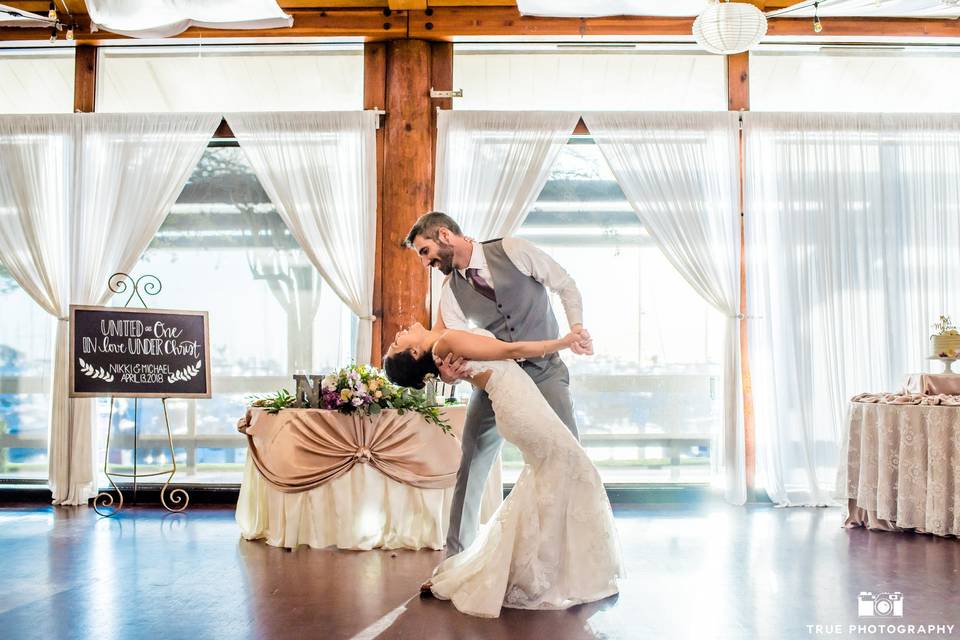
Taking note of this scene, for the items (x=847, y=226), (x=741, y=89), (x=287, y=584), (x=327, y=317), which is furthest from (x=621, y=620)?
(x=741, y=89)

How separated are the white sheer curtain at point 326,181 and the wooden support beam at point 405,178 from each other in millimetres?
118

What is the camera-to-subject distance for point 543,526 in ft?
10.3

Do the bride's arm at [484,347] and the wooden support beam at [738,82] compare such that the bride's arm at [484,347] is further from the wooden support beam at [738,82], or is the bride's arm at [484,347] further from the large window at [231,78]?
the wooden support beam at [738,82]

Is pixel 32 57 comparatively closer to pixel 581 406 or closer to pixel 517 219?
pixel 517 219

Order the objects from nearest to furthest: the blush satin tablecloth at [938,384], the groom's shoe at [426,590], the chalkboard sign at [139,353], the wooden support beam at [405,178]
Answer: the groom's shoe at [426,590] → the blush satin tablecloth at [938,384] → the chalkboard sign at [139,353] → the wooden support beam at [405,178]

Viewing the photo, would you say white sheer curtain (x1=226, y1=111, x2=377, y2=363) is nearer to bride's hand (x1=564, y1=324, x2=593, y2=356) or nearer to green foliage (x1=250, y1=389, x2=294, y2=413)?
green foliage (x1=250, y1=389, x2=294, y2=413)

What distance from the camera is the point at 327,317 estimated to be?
244 inches

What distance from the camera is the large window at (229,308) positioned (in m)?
6.16

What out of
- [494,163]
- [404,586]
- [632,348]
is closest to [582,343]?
[404,586]

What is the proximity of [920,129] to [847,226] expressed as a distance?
2.97 ft

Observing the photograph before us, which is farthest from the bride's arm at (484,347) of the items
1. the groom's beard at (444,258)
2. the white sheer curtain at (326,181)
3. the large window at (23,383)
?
the large window at (23,383)

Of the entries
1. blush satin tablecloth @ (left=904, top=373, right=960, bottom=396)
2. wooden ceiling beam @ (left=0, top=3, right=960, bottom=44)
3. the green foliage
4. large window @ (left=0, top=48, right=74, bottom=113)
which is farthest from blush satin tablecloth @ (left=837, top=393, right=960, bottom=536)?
large window @ (left=0, top=48, right=74, bottom=113)

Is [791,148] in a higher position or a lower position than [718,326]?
higher

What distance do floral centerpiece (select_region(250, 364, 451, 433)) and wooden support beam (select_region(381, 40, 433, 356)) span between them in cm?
152
